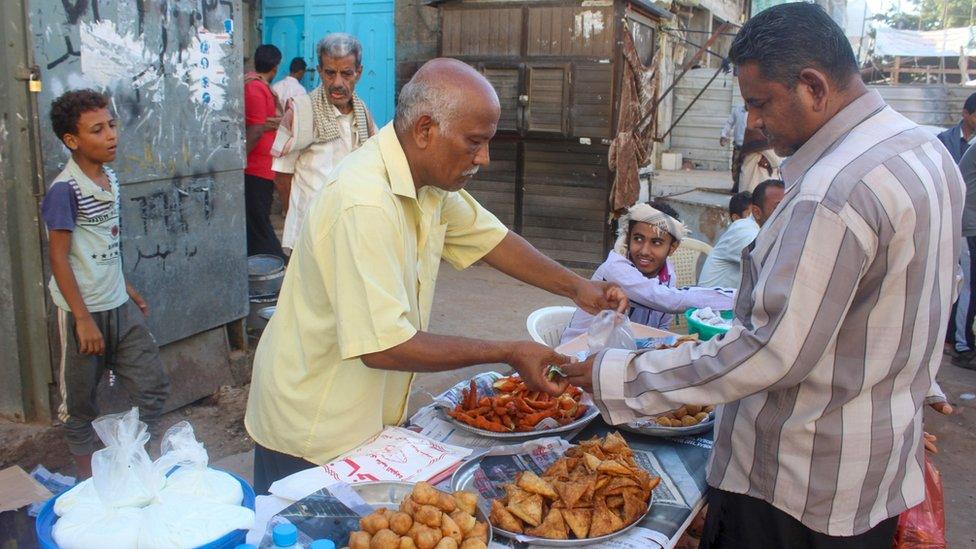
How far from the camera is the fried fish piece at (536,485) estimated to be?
1.86 meters

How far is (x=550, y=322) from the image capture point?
154 inches

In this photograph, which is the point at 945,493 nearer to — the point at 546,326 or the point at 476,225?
the point at 546,326

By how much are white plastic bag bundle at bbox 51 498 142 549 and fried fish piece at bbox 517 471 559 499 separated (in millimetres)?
857

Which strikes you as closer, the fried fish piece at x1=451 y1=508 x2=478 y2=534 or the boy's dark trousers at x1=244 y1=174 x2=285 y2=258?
the fried fish piece at x1=451 y1=508 x2=478 y2=534

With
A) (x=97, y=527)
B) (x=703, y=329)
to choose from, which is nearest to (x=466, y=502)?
(x=97, y=527)

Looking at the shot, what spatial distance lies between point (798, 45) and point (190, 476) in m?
1.46

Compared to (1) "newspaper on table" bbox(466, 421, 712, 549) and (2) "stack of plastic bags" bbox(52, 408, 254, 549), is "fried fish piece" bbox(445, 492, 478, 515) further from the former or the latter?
(2) "stack of plastic bags" bbox(52, 408, 254, 549)

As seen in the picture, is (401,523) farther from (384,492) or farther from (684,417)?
(684,417)

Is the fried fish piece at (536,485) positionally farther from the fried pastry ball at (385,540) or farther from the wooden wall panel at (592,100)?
the wooden wall panel at (592,100)

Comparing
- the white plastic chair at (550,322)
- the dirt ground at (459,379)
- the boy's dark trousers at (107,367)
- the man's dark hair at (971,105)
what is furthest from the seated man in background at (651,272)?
the man's dark hair at (971,105)

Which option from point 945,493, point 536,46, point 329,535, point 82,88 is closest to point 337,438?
point 329,535

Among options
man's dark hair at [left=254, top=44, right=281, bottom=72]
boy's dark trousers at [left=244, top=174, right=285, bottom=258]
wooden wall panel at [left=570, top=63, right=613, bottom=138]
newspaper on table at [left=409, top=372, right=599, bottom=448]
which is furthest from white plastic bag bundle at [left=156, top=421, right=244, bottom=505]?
wooden wall panel at [left=570, top=63, right=613, bottom=138]

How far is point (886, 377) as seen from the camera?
67.5 inches

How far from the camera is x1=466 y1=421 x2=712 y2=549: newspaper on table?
6.08 feet
